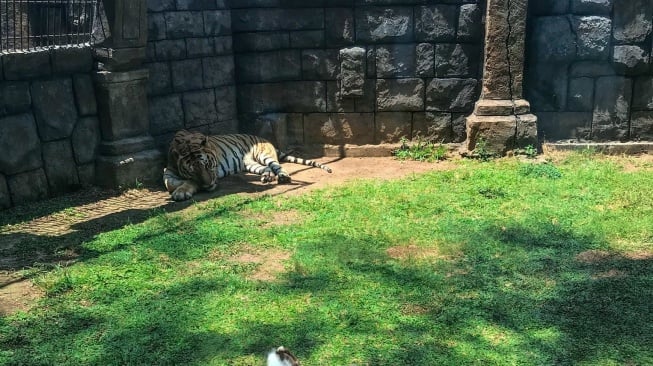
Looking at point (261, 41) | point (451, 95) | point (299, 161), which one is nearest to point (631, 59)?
point (451, 95)

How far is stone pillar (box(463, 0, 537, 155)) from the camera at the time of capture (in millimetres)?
7457

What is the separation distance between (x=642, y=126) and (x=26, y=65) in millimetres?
7173

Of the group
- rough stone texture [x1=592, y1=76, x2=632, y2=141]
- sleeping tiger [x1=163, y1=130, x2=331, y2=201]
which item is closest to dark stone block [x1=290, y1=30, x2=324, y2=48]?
sleeping tiger [x1=163, y1=130, x2=331, y2=201]

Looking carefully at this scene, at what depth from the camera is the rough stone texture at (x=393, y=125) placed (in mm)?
8203

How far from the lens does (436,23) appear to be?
7.86 meters

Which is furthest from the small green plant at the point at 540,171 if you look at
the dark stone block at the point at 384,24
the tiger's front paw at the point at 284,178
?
the tiger's front paw at the point at 284,178

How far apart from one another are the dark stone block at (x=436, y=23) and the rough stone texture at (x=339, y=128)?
4.16 ft

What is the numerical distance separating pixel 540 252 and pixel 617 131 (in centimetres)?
383

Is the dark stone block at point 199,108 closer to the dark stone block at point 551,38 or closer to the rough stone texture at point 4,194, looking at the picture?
the rough stone texture at point 4,194

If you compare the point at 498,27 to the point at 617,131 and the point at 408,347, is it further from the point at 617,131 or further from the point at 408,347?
the point at 408,347

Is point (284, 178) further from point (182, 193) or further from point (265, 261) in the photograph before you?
point (265, 261)

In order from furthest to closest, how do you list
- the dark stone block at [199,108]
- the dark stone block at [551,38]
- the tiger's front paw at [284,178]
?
the dark stone block at [199,108], the dark stone block at [551,38], the tiger's front paw at [284,178]

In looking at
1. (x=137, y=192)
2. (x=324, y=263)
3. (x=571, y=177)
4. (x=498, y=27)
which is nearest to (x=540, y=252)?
(x=324, y=263)

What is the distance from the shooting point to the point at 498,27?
7.47m
